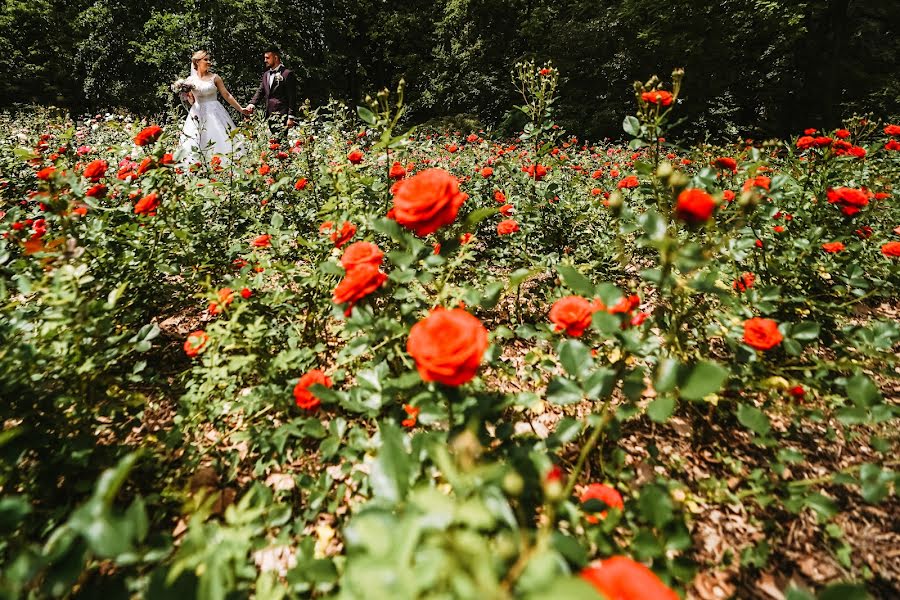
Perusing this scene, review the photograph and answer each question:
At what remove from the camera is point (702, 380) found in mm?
797

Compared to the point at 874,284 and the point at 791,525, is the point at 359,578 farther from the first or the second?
the point at 874,284

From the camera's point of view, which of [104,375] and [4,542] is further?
[104,375]

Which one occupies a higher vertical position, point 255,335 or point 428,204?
point 428,204

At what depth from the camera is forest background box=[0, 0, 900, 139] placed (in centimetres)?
1112

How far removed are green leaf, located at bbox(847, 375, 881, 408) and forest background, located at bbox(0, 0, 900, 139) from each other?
412 inches

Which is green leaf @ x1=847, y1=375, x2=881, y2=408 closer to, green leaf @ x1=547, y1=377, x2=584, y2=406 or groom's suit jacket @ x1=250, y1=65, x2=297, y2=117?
green leaf @ x1=547, y1=377, x2=584, y2=406

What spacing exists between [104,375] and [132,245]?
82 centimetres

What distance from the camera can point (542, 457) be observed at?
2.44ft

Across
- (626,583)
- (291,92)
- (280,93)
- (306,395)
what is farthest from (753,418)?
(280,93)

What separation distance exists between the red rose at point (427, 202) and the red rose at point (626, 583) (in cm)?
69

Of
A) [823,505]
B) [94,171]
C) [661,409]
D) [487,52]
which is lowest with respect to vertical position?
[823,505]

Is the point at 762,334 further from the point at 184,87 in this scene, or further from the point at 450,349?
the point at 184,87

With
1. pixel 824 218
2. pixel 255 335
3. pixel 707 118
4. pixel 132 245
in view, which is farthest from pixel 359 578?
pixel 707 118

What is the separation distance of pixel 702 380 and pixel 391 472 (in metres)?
0.64
